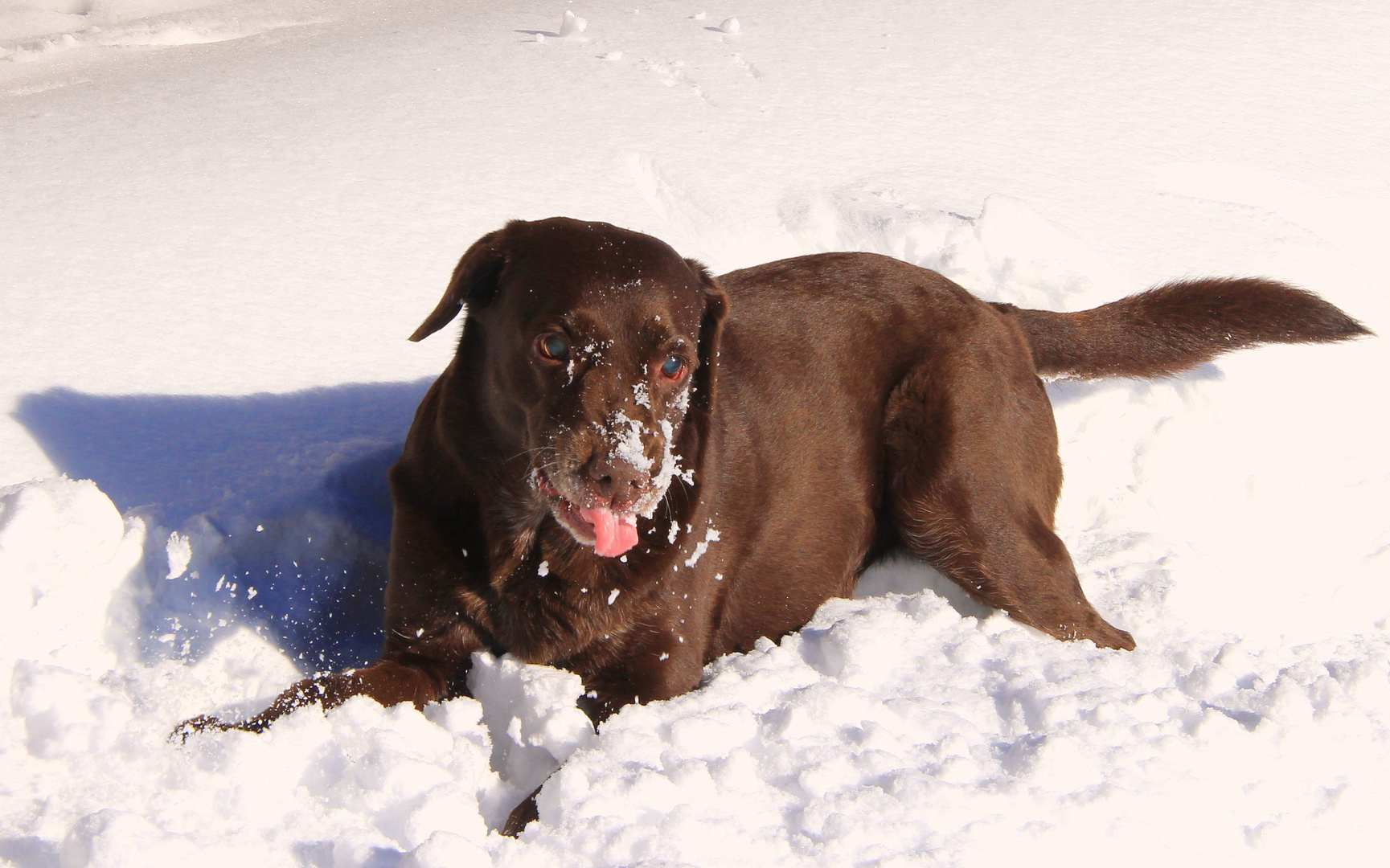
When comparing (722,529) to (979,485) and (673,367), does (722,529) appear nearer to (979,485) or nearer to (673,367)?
(673,367)

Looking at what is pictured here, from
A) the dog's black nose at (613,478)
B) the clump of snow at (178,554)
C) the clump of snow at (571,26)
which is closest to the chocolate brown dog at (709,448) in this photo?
the dog's black nose at (613,478)

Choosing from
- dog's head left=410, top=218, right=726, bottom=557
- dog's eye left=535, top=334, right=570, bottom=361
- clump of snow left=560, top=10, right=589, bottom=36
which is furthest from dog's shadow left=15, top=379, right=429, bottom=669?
clump of snow left=560, top=10, right=589, bottom=36

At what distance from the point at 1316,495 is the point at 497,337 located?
2857mm

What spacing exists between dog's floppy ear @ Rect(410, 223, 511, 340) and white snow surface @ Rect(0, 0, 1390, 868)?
76 cm

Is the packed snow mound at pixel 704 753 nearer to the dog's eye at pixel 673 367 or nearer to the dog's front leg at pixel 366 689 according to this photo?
the dog's front leg at pixel 366 689

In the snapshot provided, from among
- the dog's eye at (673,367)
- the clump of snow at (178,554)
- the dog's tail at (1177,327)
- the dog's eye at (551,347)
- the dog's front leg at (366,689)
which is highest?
the dog's eye at (551,347)

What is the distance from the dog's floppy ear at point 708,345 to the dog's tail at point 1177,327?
1.29 metres

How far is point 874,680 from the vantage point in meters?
2.41

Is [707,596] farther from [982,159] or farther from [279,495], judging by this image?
[982,159]

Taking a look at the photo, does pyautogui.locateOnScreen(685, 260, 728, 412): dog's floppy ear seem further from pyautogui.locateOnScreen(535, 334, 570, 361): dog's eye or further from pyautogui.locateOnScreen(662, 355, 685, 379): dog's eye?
pyautogui.locateOnScreen(535, 334, 570, 361): dog's eye

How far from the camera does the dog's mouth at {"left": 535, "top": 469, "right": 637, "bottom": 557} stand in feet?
7.07

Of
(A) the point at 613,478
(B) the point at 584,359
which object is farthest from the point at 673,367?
(A) the point at 613,478

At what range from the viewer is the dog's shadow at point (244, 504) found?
Result: 104 inches

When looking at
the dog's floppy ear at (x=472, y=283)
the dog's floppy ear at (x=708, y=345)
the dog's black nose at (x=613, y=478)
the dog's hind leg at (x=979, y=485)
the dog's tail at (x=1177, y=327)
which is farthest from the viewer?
the dog's tail at (x=1177, y=327)
